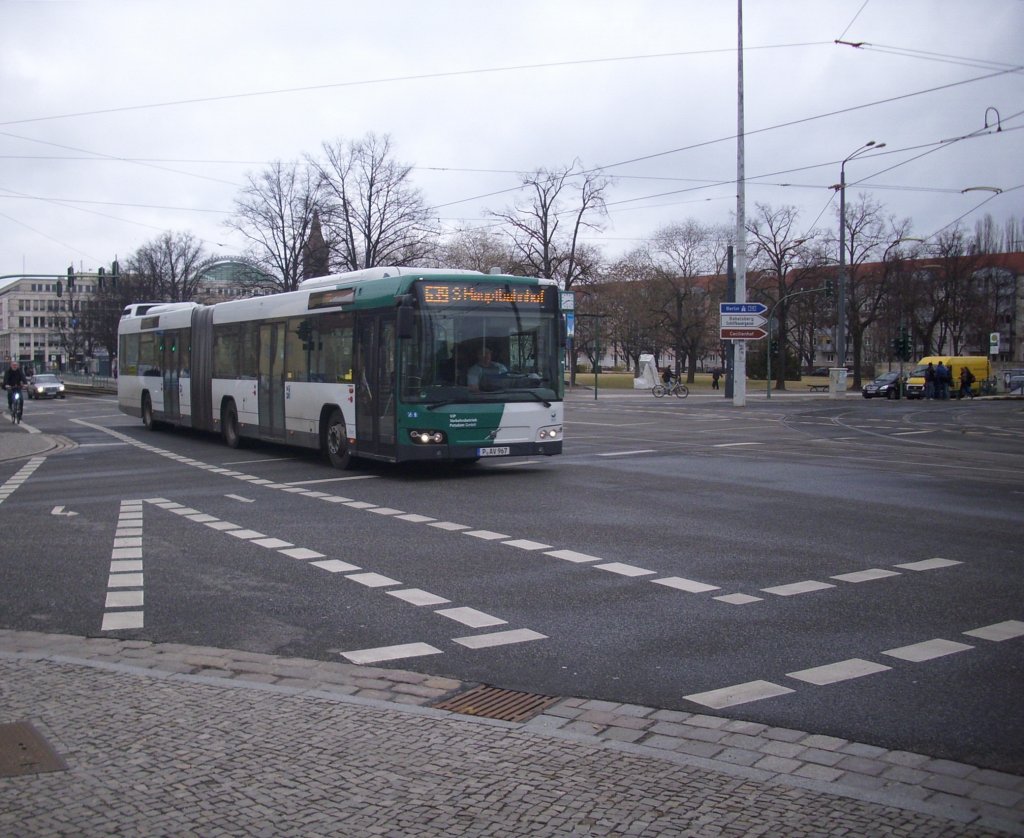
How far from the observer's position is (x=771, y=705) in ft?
17.6

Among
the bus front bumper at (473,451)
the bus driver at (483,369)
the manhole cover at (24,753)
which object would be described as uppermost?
the bus driver at (483,369)

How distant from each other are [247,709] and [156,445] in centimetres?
2006

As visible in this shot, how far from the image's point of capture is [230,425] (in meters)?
23.2

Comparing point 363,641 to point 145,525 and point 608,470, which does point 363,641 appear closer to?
point 145,525

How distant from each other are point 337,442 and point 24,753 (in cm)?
1338

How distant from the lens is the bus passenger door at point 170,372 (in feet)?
86.4

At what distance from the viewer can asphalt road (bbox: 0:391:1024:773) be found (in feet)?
19.0

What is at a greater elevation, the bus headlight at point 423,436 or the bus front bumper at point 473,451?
the bus headlight at point 423,436

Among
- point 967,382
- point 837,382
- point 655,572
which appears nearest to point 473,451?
point 655,572

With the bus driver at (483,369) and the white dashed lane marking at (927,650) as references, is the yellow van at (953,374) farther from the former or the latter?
the white dashed lane marking at (927,650)

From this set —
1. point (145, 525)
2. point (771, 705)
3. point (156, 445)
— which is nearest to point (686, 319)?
point (156, 445)

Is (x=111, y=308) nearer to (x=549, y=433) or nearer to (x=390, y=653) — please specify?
(x=549, y=433)

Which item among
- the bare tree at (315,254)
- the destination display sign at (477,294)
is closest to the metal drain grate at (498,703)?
the destination display sign at (477,294)

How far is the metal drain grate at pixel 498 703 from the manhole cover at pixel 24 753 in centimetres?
176
